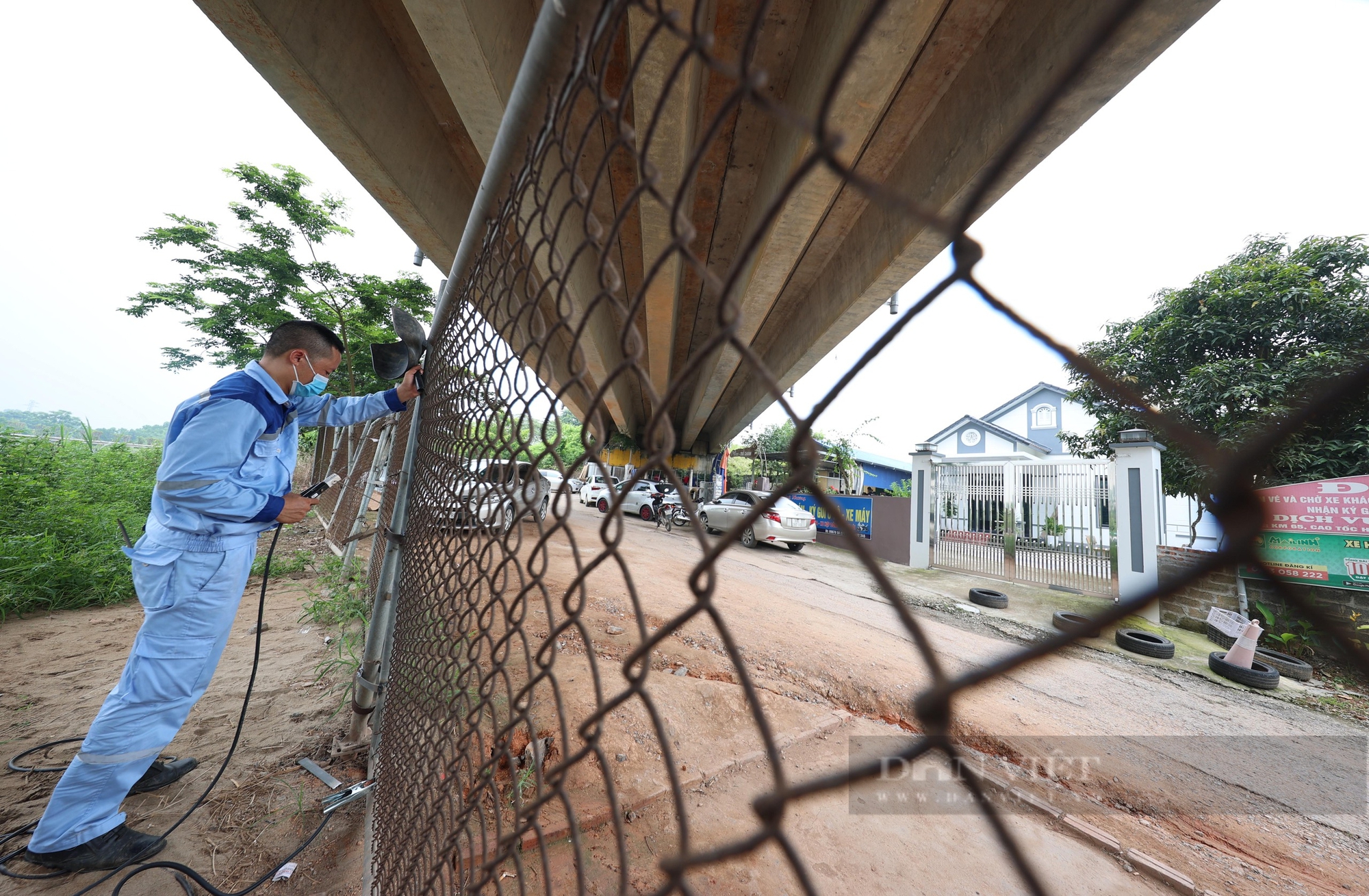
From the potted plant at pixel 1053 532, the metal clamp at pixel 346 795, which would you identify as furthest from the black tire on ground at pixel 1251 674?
the metal clamp at pixel 346 795

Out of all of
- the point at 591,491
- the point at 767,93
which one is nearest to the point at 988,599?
the point at 767,93

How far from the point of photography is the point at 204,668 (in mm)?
2135

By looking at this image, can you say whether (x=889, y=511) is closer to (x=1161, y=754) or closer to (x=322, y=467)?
(x=1161, y=754)

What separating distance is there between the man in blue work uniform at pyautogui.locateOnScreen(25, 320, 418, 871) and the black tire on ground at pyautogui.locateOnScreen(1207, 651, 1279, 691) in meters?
7.47

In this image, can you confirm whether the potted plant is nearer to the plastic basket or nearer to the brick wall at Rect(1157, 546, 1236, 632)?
the brick wall at Rect(1157, 546, 1236, 632)

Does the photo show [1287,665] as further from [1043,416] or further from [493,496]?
[1043,416]

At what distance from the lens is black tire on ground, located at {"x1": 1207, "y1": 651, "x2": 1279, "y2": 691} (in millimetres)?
4894

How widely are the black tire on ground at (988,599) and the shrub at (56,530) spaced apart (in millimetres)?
10017

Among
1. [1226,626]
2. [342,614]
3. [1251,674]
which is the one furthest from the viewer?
[1226,626]

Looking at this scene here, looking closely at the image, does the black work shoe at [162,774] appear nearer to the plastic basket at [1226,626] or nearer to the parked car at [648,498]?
the plastic basket at [1226,626]

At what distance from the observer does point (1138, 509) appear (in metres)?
7.39

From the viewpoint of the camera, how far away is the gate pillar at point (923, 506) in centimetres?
1045

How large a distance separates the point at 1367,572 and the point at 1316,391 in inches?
305

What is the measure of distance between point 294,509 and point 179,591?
0.47m
